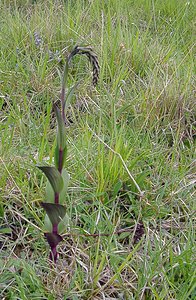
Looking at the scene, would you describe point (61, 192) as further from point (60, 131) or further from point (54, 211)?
point (60, 131)

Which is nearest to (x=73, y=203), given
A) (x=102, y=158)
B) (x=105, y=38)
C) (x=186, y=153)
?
(x=102, y=158)

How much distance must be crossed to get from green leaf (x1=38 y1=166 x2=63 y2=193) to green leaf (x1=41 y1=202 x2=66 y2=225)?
4 cm

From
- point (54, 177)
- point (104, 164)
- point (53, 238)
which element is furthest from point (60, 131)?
point (104, 164)

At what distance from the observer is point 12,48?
230 centimetres

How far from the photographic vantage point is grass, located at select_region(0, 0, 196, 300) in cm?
117

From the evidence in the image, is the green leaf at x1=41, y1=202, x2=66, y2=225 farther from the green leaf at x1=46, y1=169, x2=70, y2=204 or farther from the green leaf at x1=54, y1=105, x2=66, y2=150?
the green leaf at x1=54, y1=105, x2=66, y2=150

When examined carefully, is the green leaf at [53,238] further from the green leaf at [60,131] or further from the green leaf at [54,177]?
the green leaf at [60,131]

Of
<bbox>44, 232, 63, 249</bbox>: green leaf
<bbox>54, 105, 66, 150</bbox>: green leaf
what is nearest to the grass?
<bbox>44, 232, 63, 249</bbox>: green leaf

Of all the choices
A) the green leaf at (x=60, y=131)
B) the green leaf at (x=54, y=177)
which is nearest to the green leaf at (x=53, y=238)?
the green leaf at (x=54, y=177)

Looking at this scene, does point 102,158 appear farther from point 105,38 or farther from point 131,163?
point 105,38

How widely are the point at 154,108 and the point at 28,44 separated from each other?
2.74 ft

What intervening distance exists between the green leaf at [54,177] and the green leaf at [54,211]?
45 millimetres

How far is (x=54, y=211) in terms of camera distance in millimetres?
1068

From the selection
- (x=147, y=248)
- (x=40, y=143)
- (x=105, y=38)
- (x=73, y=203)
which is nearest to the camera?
(x=147, y=248)
